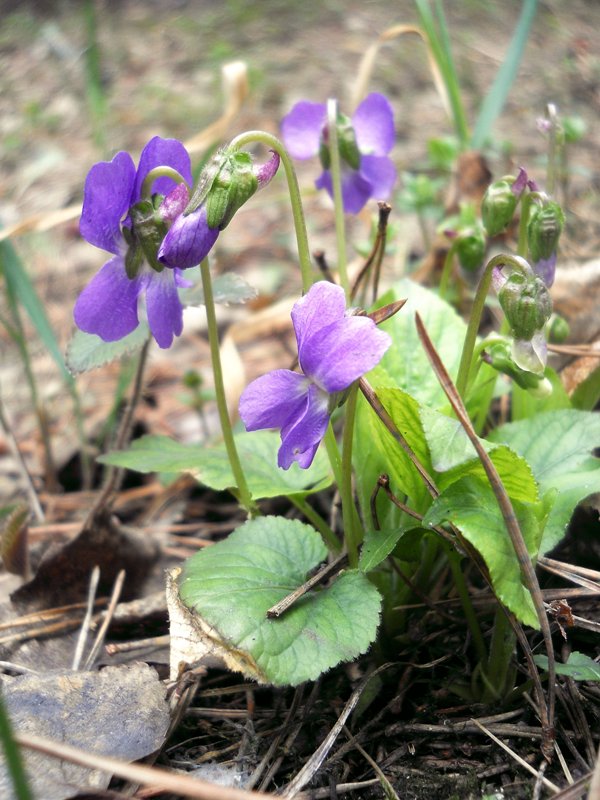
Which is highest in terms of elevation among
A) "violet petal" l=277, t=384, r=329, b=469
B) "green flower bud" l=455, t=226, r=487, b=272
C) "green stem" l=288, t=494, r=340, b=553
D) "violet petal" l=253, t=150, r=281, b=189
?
"violet petal" l=253, t=150, r=281, b=189

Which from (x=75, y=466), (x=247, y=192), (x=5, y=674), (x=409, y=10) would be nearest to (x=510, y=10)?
(x=409, y=10)

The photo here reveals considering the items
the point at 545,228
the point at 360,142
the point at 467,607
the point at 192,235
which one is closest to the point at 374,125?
the point at 360,142

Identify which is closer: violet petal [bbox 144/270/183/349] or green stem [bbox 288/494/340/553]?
violet petal [bbox 144/270/183/349]

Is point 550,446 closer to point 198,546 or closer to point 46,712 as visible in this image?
point 198,546

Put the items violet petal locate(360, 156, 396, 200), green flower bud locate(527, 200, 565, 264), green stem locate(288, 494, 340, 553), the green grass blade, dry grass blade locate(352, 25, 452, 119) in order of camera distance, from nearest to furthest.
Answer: green flower bud locate(527, 200, 565, 264)
green stem locate(288, 494, 340, 553)
violet petal locate(360, 156, 396, 200)
dry grass blade locate(352, 25, 452, 119)
the green grass blade

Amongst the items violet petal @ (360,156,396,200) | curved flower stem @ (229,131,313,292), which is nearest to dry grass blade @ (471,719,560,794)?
curved flower stem @ (229,131,313,292)

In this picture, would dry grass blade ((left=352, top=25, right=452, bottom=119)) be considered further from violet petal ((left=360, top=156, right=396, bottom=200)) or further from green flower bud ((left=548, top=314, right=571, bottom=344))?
green flower bud ((left=548, top=314, right=571, bottom=344))
